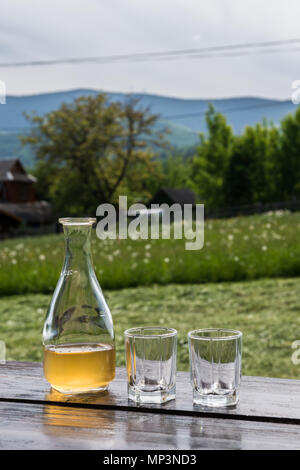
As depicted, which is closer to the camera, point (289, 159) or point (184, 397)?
point (184, 397)

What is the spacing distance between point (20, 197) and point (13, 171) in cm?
→ 68

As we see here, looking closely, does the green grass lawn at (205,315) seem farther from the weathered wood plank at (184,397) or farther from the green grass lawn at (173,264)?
the weathered wood plank at (184,397)

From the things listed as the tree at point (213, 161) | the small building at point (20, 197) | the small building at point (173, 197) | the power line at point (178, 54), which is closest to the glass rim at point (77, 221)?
the power line at point (178, 54)

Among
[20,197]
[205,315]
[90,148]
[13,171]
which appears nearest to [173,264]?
[205,315]

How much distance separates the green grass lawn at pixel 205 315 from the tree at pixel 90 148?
1031cm

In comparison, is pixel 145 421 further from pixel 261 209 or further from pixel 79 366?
pixel 261 209

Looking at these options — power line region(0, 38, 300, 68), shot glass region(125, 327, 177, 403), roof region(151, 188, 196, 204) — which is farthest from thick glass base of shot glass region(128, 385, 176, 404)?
roof region(151, 188, 196, 204)

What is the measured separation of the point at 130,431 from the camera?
1.37 feet

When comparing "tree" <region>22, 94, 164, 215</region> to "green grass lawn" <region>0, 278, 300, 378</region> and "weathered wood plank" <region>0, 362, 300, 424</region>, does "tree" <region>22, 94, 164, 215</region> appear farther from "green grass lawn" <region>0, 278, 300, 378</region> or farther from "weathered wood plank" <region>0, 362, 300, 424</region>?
"weathered wood plank" <region>0, 362, 300, 424</region>

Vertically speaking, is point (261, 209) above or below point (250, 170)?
below

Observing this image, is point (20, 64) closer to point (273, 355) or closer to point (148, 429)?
point (273, 355)

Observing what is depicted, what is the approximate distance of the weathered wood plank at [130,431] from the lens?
39 cm
